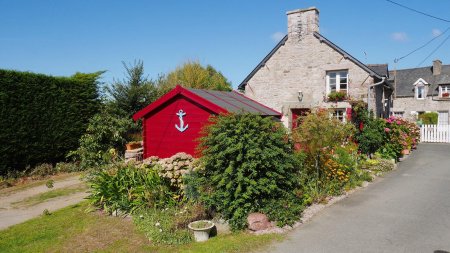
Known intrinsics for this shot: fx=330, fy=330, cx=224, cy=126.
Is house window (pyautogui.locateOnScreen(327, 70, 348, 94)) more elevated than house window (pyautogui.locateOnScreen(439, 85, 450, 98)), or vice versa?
house window (pyautogui.locateOnScreen(439, 85, 450, 98))

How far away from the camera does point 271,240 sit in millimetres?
6258

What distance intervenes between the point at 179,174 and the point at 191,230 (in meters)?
1.87

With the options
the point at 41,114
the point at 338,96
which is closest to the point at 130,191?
the point at 41,114

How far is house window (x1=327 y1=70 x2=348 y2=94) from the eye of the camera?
16703 mm

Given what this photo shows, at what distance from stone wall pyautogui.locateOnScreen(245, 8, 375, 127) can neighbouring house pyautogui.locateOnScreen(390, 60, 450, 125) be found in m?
18.8

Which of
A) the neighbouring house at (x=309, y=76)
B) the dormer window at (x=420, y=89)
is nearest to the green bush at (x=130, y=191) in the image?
the neighbouring house at (x=309, y=76)

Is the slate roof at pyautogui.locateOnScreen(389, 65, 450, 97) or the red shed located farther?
the slate roof at pyautogui.locateOnScreen(389, 65, 450, 97)

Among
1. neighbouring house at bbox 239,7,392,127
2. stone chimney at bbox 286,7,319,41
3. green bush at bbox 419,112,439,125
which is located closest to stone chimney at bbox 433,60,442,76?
green bush at bbox 419,112,439,125

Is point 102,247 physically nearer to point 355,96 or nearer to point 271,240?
point 271,240

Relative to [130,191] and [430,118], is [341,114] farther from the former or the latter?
[430,118]

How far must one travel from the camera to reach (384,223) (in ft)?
23.1

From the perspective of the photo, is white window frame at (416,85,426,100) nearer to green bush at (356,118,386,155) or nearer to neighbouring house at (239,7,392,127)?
neighbouring house at (239,7,392,127)

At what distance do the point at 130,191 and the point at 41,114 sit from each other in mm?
7554

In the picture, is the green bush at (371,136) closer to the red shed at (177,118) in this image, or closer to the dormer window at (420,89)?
the red shed at (177,118)
